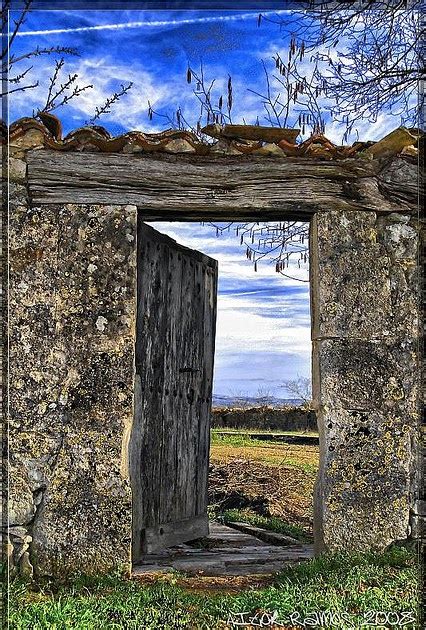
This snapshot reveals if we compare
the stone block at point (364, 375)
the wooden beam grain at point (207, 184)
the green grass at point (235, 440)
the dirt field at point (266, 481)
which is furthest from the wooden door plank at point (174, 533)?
the green grass at point (235, 440)

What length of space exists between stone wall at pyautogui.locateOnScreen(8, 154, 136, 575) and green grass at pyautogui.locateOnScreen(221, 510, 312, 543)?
3.00m

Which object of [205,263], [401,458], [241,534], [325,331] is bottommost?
[241,534]

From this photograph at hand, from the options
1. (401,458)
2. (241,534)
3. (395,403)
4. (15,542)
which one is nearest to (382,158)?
(395,403)

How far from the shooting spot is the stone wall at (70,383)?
5.25m

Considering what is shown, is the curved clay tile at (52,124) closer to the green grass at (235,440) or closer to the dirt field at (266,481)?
the dirt field at (266,481)

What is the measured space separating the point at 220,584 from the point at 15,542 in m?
1.37

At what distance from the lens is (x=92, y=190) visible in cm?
550

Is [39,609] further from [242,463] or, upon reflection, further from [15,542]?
[242,463]

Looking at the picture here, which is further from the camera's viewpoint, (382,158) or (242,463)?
(242,463)

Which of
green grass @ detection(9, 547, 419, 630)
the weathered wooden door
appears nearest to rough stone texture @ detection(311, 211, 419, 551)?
green grass @ detection(9, 547, 419, 630)

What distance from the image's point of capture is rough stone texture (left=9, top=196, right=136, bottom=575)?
5.25m

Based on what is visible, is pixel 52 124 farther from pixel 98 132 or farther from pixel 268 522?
pixel 268 522

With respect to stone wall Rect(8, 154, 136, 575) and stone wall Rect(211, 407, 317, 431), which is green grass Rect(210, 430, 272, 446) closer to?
stone wall Rect(211, 407, 317, 431)

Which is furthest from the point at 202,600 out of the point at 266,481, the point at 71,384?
the point at 266,481
